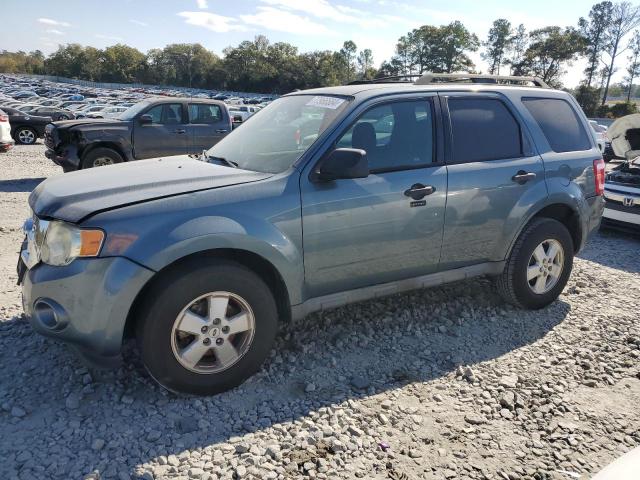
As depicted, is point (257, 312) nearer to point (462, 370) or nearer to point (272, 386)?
point (272, 386)

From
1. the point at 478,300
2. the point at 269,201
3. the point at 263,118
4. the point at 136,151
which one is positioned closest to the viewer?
the point at 269,201

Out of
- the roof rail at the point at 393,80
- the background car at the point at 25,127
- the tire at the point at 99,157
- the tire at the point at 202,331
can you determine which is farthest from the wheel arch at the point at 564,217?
the background car at the point at 25,127

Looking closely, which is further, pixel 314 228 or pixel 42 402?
pixel 314 228

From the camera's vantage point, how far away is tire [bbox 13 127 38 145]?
17969 millimetres

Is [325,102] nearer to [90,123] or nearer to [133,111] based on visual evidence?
[90,123]

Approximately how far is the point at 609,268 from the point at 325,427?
452 centimetres

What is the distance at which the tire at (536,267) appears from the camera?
4133 mm

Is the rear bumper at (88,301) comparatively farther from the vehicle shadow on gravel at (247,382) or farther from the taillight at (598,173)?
the taillight at (598,173)

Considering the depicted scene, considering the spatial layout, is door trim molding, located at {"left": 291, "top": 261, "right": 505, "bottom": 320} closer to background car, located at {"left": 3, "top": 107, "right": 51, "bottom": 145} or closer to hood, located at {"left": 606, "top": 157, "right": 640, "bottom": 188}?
hood, located at {"left": 606, "top": 157, "right": 640, "bottom": 188}

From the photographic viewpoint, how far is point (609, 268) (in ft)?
19.0

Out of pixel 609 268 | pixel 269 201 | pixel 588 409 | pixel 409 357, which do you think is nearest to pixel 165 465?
pixel 269 201

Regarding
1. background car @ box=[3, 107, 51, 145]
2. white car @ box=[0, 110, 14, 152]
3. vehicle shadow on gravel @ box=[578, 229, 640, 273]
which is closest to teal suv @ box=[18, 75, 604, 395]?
vehicle shadow on gravel @ box=[578, 229, 640, 273]

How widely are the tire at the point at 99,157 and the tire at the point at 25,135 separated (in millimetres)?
10812

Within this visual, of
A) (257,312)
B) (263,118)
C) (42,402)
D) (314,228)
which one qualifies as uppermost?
(263,118)
